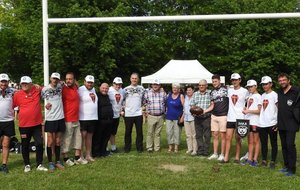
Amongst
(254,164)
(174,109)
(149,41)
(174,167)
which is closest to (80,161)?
(174,167)

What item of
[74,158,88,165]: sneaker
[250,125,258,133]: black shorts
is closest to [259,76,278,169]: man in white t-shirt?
[250,125,258,133]: black shorts

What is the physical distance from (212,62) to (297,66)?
6.59 m

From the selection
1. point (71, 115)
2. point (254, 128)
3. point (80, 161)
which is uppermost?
point (71, 115)

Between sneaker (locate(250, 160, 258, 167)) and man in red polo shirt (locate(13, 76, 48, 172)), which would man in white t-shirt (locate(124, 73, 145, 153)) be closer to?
man in red polo shirt (locate(13, 76, 48, 172))

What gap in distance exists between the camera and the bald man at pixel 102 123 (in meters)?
9.33

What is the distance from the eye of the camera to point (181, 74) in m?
21.4

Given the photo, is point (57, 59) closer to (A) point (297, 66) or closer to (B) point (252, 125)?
(A) point (297, 66)

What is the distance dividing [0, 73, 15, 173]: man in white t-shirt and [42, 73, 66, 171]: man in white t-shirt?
67 cm

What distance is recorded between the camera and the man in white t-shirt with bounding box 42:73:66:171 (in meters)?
8.12

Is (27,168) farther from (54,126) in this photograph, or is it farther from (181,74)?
(181,74)

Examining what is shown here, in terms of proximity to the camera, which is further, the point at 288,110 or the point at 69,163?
the point at 69,163

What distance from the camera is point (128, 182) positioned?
283 inches

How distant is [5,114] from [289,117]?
5.47m

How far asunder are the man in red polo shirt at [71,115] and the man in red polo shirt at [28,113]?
21.9 inches
